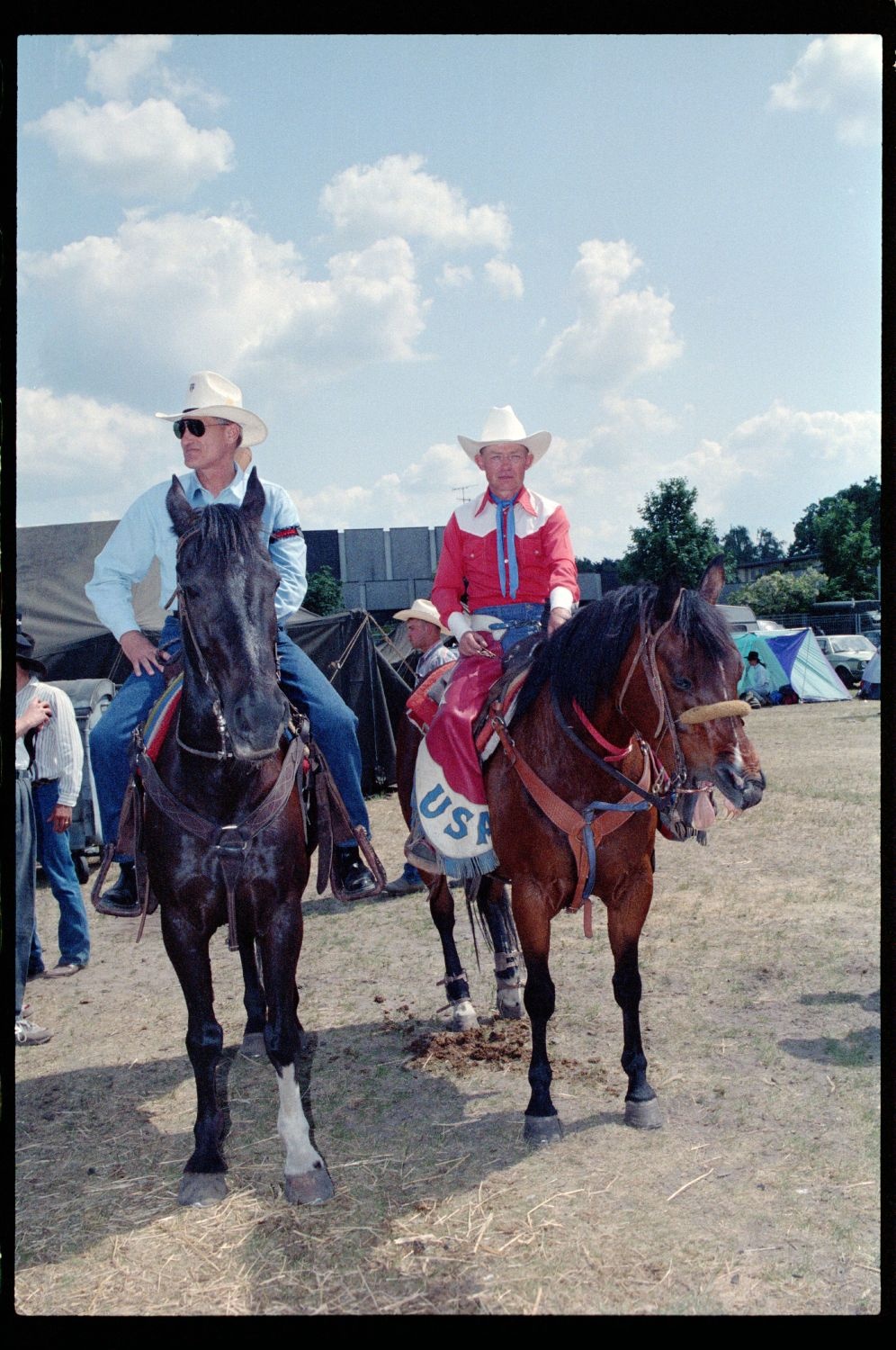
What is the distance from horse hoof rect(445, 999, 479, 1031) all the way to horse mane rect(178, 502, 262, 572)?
3.26m

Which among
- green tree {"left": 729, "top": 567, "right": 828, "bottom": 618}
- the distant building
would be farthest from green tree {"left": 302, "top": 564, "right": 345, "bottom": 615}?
the distant building

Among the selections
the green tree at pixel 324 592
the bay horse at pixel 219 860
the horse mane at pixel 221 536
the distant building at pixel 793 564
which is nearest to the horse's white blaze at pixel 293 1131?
the bay horse at pixel 219 860

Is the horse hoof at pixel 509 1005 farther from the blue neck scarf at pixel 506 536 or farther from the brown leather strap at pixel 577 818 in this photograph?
the blue neck scarf at pixel 506 536

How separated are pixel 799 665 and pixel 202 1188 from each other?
1013 inches

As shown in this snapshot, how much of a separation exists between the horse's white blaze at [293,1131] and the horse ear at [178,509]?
7.37 feet

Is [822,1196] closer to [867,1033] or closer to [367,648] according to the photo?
→ [867,1033]

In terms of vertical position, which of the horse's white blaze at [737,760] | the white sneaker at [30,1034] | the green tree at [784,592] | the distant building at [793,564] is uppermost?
the distant building at [793,564]

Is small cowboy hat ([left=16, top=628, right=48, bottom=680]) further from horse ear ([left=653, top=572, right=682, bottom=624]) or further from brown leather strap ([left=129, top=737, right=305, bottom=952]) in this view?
horse ear ([left=653, top=572, right=682, bottom=624])

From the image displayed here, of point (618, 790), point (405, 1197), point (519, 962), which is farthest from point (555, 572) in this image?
point (405, 1197)

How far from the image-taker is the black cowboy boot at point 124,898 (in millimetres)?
4148

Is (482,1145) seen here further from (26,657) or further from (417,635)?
(417,635)

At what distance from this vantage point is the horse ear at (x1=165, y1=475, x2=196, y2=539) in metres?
3.45

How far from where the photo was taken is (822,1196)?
347cm
